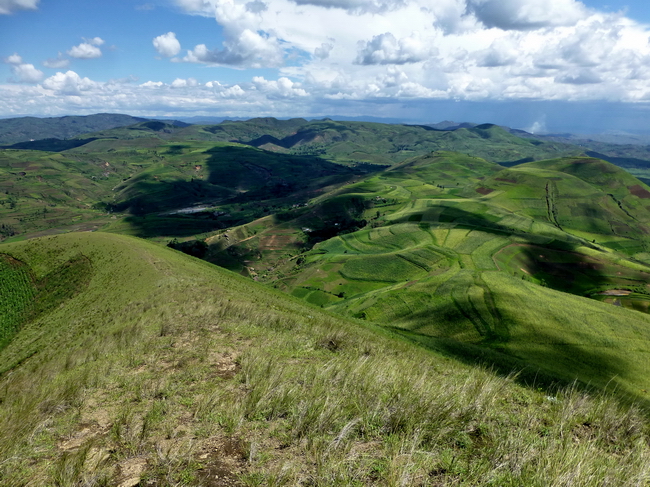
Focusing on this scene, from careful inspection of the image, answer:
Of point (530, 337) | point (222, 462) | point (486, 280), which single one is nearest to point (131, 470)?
point (222, 462)

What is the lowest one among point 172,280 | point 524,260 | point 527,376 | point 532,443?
point 524,260

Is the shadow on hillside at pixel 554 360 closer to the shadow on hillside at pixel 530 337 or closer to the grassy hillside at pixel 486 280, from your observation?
the shadow on hillside at pixel 530 337

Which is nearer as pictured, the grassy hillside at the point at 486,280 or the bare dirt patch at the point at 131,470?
the bare dirt patch at the point at 131,470

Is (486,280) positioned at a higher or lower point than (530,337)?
higher

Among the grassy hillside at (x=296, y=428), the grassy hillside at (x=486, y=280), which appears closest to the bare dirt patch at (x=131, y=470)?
the grassy hillside at (x=296, y=428)

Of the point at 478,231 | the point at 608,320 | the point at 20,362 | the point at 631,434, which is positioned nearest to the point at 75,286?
the point at 20,362

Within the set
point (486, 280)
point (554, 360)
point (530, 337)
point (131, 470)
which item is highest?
point (131, 470)

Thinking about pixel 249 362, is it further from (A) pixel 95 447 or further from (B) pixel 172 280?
(B) pixel 172 280

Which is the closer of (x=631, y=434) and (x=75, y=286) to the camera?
(x=631, y=434)

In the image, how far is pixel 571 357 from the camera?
5412 cm

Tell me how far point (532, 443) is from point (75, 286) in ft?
227

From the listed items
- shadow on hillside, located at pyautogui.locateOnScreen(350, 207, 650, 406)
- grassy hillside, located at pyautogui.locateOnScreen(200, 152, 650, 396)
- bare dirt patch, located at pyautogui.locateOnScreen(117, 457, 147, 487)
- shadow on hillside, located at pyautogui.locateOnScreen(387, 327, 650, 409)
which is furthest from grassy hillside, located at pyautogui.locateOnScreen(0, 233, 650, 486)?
shadow on hillside, located at pyautogui.locateOnScreen(387, 327, 650, 409)

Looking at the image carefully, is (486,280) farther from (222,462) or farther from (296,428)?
(222,462)

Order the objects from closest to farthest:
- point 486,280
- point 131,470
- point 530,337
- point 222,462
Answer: point 131,470 → point 222,462 → point 530,337 → point 486,280
